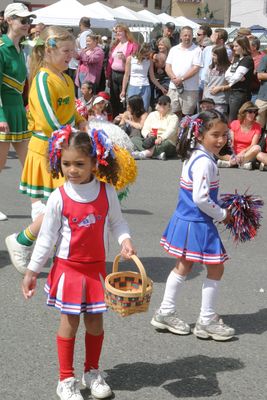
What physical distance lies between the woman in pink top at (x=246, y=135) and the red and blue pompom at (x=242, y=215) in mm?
5918

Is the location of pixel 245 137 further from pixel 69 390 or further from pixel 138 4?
pixel 138 4

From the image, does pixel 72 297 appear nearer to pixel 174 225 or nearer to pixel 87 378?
pixel 87 378

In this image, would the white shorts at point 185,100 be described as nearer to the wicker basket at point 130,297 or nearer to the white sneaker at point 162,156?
the white sneaker at point 162,156

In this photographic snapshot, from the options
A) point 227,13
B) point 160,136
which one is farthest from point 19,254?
point 227,13

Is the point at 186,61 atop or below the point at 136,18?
atop

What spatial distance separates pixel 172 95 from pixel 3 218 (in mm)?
5584

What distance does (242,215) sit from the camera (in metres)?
4.69

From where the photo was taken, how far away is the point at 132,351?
4355 mm

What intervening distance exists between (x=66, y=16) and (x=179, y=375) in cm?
2030

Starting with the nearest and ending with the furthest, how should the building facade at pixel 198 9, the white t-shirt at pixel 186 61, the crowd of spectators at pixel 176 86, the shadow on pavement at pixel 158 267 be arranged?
1. the shadow on pavement at pixel 158 267
2. the crowd of spectators at pixel 176 86
3. the white t-shirt at pixel 186 61
4. the building facade at pixel 198 9

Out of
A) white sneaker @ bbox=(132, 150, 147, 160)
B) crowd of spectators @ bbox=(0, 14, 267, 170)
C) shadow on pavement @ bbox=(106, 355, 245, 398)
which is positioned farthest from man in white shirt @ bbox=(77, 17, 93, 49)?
shadow on pavement @ bbox=(106, 355, 245, 398)

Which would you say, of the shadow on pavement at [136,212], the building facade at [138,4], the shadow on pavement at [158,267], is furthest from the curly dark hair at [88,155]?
the building facade at [138,4]

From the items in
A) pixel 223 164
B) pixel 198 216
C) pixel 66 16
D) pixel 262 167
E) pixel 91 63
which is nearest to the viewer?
pixel 198 216

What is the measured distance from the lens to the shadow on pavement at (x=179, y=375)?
3.89 meters
